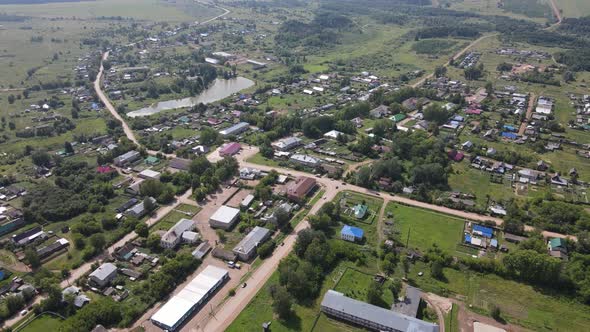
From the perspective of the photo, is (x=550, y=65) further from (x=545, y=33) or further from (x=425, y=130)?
(x=425, y=130)

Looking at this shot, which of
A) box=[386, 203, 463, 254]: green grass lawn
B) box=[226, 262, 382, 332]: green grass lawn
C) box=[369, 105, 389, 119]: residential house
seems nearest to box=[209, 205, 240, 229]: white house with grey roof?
box=[226, 262, 382, 332]: green grass lawn

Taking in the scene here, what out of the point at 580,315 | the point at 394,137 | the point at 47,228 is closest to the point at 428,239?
the point at 580,315

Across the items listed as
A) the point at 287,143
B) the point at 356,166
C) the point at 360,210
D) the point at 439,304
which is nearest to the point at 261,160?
the point at 287,143

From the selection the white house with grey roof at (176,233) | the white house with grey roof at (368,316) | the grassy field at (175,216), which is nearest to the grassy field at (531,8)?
the grassy field at (175,216)

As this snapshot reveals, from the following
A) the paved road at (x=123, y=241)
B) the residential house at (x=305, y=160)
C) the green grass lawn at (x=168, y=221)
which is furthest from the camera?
the residential house at (x=305, y=160)

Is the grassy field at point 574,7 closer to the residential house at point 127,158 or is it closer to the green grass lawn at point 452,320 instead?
the green grass lawn at point 452,320

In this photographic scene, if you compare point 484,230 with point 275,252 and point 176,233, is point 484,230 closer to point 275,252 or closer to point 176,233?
point 275,252

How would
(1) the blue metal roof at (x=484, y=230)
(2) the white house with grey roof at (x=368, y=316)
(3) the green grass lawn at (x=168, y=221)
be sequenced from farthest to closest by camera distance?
(3) the green grass lawn at (x=168, y=221), (1) the blue metal roof at (x=484, y=230), (2) the white house with grey roof at (x=368, y=316)

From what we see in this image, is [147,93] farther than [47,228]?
Yes
